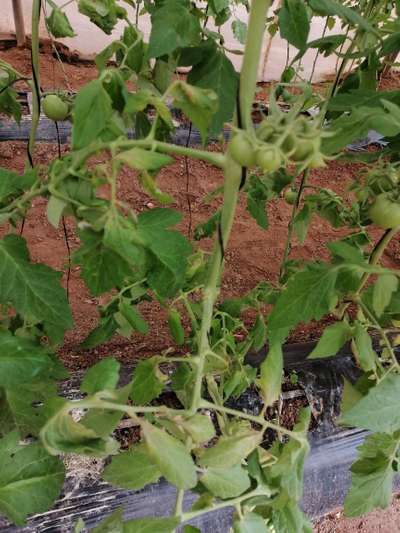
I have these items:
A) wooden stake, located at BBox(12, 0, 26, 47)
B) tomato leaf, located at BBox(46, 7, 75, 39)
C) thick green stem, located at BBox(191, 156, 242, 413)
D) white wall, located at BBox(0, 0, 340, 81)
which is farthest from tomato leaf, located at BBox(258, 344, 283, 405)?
white wall, located at BBox(0, 0, 340, 81)

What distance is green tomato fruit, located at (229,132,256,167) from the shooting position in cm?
50

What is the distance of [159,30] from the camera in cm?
71

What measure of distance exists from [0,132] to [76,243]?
36.4 inches

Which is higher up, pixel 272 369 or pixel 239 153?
pixel 239 153

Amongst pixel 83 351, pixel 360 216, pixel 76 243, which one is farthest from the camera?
pixel 76 243

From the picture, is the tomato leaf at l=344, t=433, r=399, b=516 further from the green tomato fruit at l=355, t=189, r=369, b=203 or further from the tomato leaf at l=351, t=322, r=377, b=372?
the green tomato fruit at l=355, t=189, r=369, b=203

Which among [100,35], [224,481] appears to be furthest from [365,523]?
[100,35]

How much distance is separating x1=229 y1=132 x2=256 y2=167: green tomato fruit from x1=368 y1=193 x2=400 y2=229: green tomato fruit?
0.36 meters

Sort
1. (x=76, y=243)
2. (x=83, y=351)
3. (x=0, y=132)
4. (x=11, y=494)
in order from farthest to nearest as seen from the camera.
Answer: (x=0, y=132) → (x=76, y=243) → (x=83, y=351) → (x=11, y=494)

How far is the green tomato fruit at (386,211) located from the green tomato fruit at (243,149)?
0.36 meters

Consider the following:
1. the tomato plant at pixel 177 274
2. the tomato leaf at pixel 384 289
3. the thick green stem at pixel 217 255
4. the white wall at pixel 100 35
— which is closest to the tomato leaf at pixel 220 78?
the tomato plant at pixel 177 274

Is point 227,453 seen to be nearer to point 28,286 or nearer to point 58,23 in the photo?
point 28,286

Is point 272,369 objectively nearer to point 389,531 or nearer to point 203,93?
point 203,93

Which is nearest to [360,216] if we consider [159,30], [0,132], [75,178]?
[159,30]
